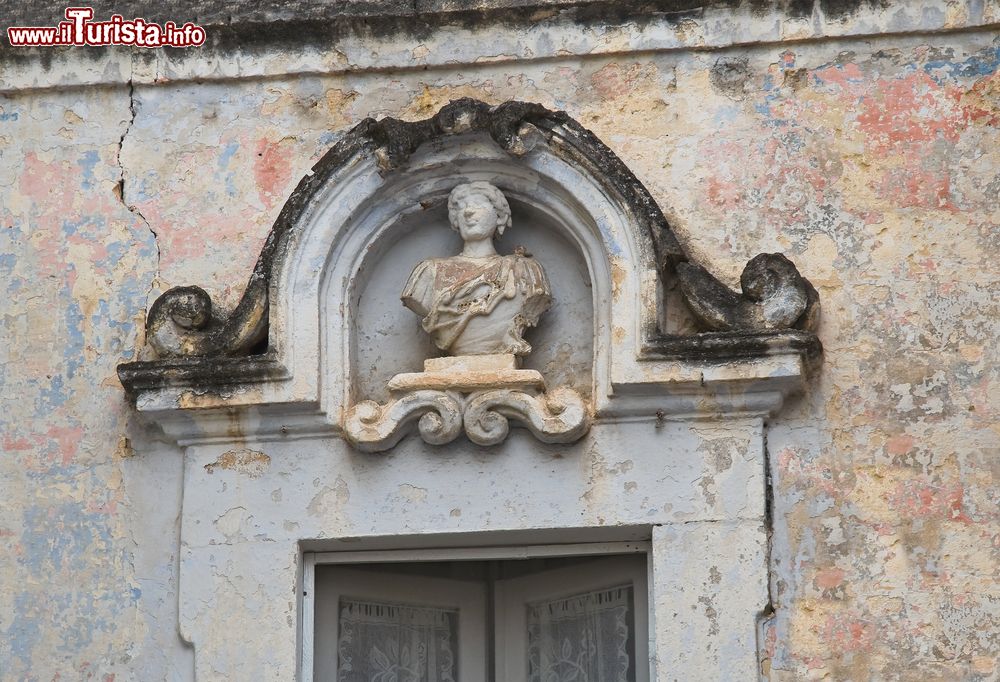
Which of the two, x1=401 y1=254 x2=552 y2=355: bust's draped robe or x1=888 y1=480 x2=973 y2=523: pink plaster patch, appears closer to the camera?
x1=888 y1=480 x2=973 y2=523: pink plaster patch

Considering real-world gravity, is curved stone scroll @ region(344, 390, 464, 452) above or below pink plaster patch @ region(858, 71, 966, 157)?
below

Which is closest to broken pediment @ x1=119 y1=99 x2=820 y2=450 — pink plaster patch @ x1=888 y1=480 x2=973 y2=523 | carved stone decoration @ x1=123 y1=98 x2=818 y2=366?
carved stone decoration @ x1=123 y1=98 x2=818 y2=366

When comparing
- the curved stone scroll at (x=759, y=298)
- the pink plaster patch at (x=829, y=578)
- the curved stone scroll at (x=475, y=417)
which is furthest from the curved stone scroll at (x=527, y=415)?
the pink plaster patch at (x=829, y=578)

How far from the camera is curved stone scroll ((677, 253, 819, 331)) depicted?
271 inches

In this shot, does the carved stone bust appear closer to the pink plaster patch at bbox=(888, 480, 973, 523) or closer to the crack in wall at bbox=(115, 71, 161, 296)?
the crack in wall at bbox=(115, 71, 161, 296)

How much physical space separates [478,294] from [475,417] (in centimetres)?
45

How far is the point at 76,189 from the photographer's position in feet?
24.8

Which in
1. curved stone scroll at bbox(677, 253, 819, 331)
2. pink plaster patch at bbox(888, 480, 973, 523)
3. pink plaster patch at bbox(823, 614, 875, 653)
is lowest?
pink plaster patch at bbox(823, 614, 875, 653)

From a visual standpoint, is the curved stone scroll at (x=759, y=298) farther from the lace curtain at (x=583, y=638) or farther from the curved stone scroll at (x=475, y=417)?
the lace curtain at (x=583, y=638)

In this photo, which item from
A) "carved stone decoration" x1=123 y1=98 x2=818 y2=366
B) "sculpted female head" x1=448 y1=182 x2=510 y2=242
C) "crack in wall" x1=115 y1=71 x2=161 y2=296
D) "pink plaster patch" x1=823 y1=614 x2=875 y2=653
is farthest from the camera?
"crack in wall" x1=115 y1=71 x2=161 y2=296

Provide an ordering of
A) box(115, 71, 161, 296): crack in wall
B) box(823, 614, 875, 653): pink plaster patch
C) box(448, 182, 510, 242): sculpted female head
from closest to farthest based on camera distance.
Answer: box(823, 614, 875, 653): pink plaster patch, box(448, 182, 510, 242): sculpted female head, box(115, 71, 161, 296): crack in wall

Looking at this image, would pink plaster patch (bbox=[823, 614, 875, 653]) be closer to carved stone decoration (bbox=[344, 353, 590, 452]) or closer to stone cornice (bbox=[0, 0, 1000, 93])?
carved stone decoration (bbox=[344, 353, 590, 452])

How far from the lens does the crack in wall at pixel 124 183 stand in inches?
293

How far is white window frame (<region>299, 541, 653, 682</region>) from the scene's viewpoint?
23.0 ft
